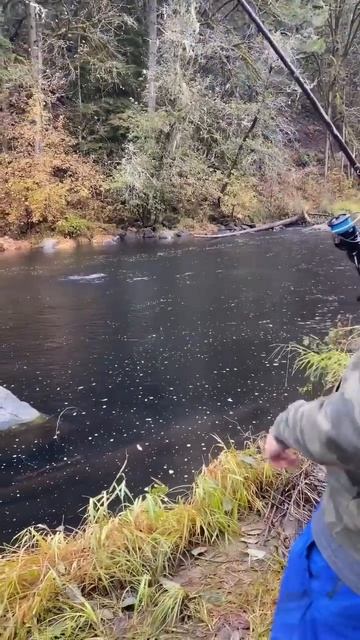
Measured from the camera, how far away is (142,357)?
7.04 meters

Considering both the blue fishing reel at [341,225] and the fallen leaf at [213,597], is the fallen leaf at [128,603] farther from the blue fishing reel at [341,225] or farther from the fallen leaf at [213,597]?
the blue fishing reel at [341,225]

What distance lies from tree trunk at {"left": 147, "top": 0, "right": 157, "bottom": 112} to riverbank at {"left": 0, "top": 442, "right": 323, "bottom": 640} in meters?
17.2

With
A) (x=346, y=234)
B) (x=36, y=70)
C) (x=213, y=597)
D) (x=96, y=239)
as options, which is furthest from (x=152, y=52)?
(x=213, y=597)

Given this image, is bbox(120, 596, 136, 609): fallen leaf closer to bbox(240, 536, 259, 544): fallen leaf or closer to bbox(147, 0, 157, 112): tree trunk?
bbox(240, 536, 259, 544): fallen leaf

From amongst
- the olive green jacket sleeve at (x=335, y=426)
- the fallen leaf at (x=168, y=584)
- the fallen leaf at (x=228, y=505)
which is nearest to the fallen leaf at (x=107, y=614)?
the fallen leaf at (x=168, y=584)

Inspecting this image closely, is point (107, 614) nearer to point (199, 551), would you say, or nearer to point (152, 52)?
point (199, 551)

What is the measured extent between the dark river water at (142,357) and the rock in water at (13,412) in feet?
0.51

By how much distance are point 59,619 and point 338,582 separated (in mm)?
1530

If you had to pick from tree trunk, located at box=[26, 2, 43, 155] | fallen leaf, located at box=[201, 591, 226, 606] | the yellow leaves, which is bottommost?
fallen leaf, located at box=[201, 591, 226, 606]

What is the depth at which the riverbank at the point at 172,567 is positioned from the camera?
219 cm

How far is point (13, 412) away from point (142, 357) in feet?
7.02

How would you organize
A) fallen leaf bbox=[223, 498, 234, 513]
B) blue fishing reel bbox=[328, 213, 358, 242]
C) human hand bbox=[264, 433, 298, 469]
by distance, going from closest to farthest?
human hand bbox=[264, 433, 298, 469]
blue fishing reel bbox=[328, 213, 358, 242]
fallen leaf bbox=[223, 498, 234, 513]

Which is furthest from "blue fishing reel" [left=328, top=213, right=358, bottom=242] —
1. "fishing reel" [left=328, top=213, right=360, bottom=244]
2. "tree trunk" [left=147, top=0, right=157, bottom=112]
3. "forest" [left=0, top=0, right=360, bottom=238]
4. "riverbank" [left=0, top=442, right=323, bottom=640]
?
"tree trunk" [left=147, top=0, right=157, bottom=112]

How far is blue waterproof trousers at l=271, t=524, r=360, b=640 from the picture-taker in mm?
1060
